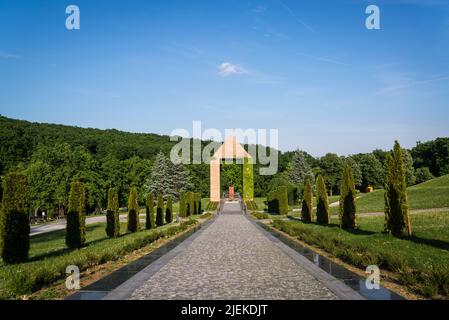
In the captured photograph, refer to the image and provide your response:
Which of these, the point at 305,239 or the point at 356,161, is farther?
the point at 356,161

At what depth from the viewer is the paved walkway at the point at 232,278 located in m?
6.75

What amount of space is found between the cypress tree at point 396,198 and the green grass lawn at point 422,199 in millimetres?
13285

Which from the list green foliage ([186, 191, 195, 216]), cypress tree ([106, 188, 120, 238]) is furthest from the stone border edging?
green foliage ([186, 191, 195, 216])

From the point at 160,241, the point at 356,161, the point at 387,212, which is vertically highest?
the point at 356,161

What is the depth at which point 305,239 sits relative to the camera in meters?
14.8

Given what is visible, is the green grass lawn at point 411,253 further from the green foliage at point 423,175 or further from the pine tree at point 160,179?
the green foliage at point 423,175

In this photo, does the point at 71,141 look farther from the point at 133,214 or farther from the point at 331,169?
the point at 331,169

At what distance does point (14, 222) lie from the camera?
468 inches

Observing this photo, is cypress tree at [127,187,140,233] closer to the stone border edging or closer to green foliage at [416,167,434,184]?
the stone border edging
